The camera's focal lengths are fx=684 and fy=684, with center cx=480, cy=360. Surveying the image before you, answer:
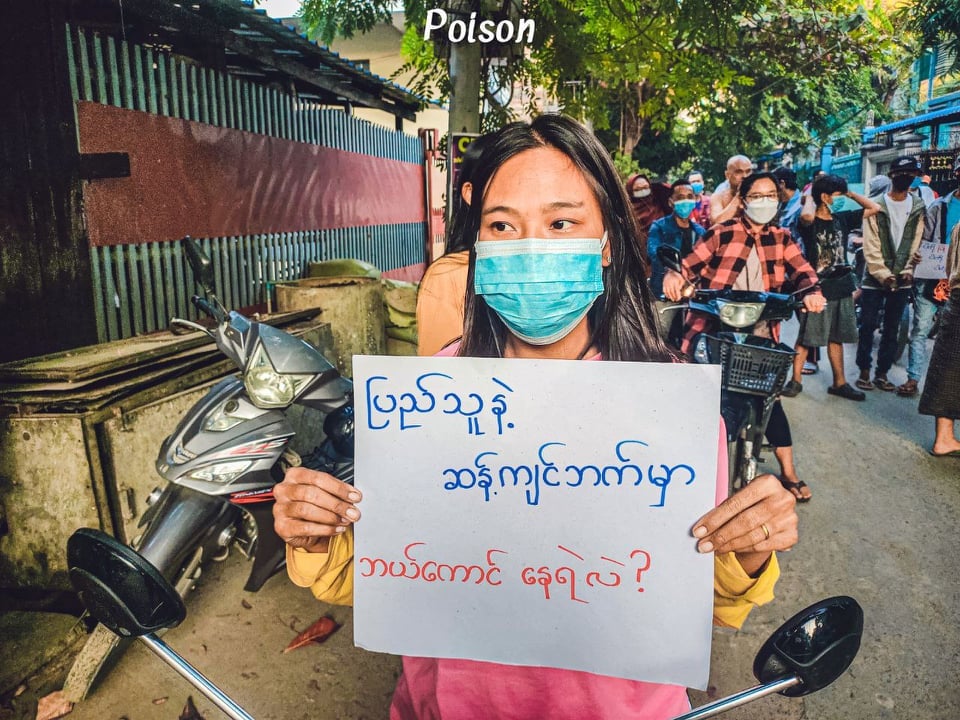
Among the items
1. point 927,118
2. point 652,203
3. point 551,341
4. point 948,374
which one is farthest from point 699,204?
point 551,341

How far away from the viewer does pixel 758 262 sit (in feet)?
14.7

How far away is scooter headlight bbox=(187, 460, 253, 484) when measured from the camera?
9.11 ft

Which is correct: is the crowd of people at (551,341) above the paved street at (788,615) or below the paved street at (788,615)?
above

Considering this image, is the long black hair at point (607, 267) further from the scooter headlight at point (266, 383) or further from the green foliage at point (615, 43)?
the green foliage at point (615, 43)

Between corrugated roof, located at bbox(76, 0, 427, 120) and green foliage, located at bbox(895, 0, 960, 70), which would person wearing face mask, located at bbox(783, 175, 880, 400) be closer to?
green foliage, located at bbox(895, 0, 960, 70)

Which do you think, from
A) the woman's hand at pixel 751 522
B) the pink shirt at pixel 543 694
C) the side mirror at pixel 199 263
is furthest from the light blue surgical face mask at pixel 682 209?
the woman's hand at pixel 751 522

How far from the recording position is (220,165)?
5473 millimetres

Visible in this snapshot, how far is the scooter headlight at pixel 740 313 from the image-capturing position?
3.83m

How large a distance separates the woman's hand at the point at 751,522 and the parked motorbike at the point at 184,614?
0.14 m

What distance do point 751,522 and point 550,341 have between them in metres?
0.56

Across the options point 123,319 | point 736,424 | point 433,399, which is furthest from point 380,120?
point 433,399

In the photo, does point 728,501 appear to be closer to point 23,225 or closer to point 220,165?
point 23,225

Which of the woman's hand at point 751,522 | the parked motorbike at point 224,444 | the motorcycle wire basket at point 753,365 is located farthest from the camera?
the motorcycle wire basket at point 753,365

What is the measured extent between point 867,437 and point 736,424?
2285 mm
